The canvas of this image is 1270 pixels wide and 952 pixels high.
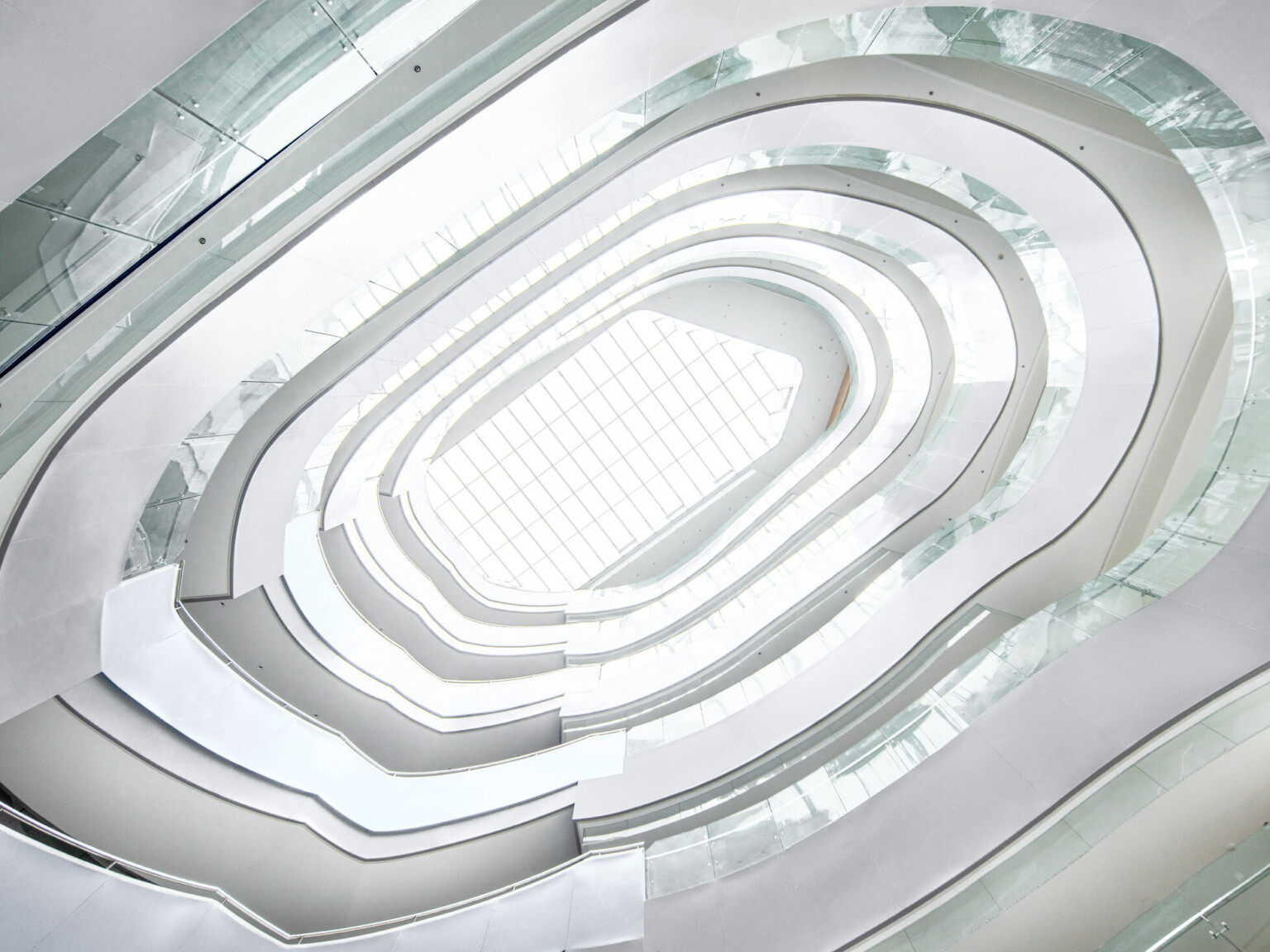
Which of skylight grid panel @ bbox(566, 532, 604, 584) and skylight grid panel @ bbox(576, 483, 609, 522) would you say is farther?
skylight grid panel @ bbox(576, 483, 609, 522)

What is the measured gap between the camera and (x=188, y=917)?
5.67m

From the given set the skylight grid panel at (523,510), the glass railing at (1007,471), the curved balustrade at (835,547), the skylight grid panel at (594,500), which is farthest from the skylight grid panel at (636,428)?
the glass railing at (1007,471)

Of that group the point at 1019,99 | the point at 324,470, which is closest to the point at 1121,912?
the point at 1019,99

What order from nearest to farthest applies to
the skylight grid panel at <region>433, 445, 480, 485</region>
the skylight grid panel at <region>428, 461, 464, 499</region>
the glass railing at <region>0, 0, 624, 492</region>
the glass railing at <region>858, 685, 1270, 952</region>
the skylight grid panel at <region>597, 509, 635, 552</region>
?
the glass railing at <region>0, 0, 624, 492</region> < the glass railing at <region>858, 685, 1270, 952</region> < the skylight grid panel at <region>428, 461, 464, 499</region> < the skylight grid panel at <region>433, 445, 480, 485</region> < the skylight grid panel at <region>597, 509, 635, 552</region>

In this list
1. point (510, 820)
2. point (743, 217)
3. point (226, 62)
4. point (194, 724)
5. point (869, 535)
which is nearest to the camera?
point (226, 62)

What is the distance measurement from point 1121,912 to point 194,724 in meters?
10.3

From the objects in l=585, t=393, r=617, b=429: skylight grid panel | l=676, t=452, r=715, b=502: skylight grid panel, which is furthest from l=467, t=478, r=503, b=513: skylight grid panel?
l=676, t=452, r=715, b=502: skylight grid panel

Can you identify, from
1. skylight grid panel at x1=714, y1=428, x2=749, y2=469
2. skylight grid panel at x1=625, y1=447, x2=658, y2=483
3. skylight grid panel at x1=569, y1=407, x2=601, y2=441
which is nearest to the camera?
skylight grid panel at x1=714, y1=428, x2=749, y2=469

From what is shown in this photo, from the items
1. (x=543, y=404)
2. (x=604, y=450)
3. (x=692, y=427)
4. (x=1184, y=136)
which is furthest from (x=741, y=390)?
(x=1184, y=136)

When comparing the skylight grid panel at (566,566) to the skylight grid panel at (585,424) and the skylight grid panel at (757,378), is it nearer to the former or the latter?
the skylight grid panel at (585,424)

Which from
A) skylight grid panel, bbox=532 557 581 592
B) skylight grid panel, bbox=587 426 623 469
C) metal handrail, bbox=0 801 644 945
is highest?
skylight grid panel, bbox=587 426 623 469

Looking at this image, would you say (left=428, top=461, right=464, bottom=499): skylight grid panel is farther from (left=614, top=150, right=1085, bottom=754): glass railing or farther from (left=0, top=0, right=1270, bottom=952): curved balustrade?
(left=614, top=150, right=1085, bottom=754): glass railing

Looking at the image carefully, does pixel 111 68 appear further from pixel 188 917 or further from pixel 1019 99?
pixel 1019 99

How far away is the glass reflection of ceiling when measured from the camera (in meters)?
23.1
